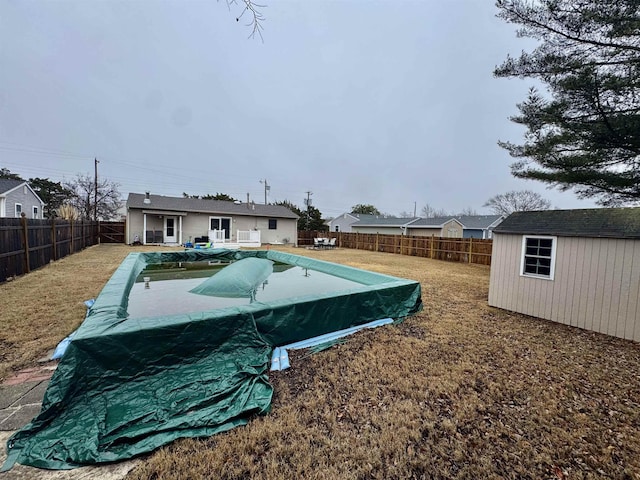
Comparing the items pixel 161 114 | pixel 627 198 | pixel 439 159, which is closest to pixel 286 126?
pixel 161 114

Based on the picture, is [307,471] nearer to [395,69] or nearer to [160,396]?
[160,396]

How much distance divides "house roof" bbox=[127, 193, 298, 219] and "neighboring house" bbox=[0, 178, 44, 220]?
4.94 m

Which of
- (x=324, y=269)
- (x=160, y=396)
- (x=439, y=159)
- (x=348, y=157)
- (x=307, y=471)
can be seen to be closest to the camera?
(x=307, y=471)

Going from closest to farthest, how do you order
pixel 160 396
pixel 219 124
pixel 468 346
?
pixel 160 396, pixel 468 346, pixel 219 124

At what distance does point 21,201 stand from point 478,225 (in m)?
36.1

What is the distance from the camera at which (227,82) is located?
13.4 metres

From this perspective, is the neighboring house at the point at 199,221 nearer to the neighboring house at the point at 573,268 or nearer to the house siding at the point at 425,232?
the house siding at the point at 425,232

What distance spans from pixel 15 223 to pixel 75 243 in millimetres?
6343

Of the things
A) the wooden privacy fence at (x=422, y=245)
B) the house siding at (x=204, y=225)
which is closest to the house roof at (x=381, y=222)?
the wooden privacy fence at (x=422, y=245)

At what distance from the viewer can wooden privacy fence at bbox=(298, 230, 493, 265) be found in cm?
1333

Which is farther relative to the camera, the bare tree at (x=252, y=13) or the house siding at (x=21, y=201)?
the house siding at (x=21, y=201)

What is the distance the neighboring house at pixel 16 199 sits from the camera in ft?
48.8

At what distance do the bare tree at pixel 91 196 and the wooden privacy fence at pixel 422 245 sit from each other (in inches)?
734

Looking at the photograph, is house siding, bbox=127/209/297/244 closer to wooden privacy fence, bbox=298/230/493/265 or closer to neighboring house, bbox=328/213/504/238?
wooden privacy fence, bbox=298/230/493/265
